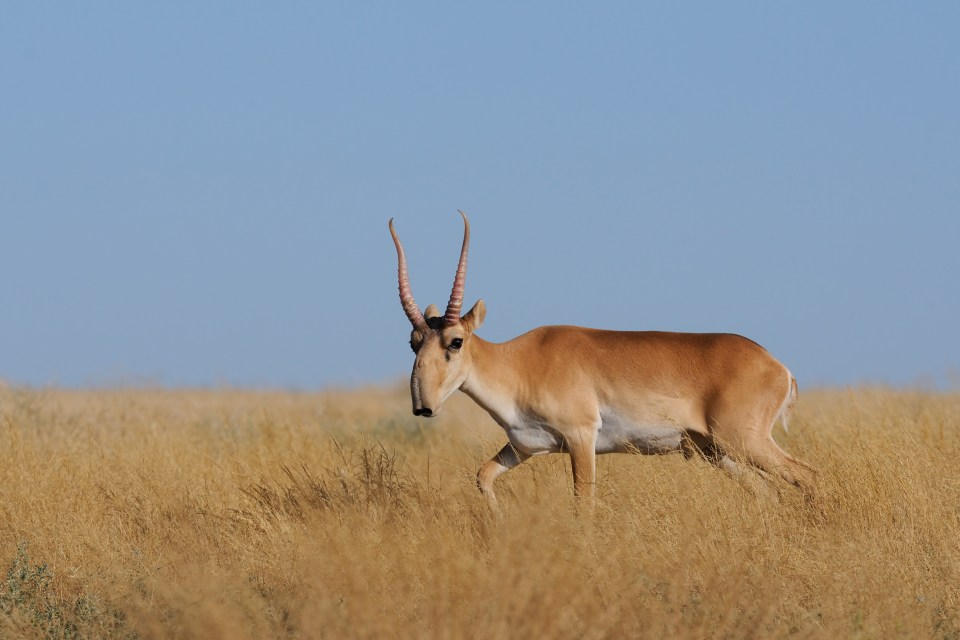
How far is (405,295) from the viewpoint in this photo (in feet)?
34.0

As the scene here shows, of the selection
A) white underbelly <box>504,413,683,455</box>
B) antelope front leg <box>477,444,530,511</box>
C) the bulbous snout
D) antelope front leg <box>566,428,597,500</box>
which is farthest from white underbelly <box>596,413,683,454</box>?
the bulbous snout

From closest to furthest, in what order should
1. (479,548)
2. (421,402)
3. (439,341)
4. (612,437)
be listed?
(479,548) → (421,402) → (439,341) → (612,437)

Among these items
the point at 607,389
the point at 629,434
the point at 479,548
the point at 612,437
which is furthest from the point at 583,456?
the point at 479,548

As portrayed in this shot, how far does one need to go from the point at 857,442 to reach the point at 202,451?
7.77 metres

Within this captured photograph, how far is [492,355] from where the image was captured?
10664 mm

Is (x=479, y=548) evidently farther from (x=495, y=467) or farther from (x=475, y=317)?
(x=475, y=317)

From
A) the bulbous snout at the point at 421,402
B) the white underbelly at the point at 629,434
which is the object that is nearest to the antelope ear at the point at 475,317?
the bulbous snout at the point at 421,402

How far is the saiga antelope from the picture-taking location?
10.3 m

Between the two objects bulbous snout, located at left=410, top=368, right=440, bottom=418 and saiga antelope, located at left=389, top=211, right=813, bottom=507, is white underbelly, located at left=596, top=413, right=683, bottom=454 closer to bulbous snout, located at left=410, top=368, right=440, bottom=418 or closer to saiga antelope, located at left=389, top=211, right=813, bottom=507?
saiga antelope, located at left=389, top=211, right=813, bottom=507

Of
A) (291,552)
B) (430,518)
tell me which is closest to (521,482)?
(430,518)

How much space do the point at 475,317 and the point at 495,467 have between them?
1.39 meters

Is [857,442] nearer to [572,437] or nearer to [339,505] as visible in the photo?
[572,437]

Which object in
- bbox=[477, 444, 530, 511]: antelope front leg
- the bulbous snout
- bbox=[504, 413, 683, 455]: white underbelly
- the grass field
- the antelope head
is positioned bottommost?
the grass field

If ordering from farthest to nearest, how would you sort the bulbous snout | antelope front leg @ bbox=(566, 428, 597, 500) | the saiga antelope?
the saiga antelope, antelope front leg @ bbox=(566, 428, 597, 500), the bulbous snout
